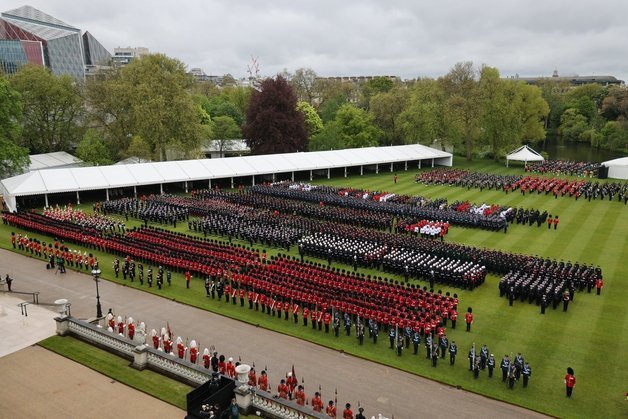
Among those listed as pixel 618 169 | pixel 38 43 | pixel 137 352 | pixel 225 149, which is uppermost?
pixel 38 43

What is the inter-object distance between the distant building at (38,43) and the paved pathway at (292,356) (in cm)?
6519

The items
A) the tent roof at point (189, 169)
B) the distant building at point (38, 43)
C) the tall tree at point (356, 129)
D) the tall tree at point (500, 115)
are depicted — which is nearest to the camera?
the tent roof at point (189, 169)

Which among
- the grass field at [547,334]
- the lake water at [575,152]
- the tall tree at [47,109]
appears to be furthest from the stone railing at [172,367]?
the lake water at [575,152]

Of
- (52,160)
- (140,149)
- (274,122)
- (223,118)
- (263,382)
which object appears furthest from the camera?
(223,118)

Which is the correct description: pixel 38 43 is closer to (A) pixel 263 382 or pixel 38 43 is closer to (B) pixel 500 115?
(B) pixel 500 115

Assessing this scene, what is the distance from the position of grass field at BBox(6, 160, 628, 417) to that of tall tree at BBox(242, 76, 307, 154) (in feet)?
109

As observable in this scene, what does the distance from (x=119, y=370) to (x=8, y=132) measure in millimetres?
36239

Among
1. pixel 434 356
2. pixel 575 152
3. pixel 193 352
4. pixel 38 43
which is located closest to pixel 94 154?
pixel 193 352

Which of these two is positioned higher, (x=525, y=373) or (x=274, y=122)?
(x=274, y=122)

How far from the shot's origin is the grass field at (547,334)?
43.6 feet

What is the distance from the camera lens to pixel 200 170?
45.2 m

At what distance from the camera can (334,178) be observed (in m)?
52.2

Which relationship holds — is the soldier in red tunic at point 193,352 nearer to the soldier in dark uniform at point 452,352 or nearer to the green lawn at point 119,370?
the green lawn at point 119,370

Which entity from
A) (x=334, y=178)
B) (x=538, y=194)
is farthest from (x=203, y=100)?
(x=538, y=194)
